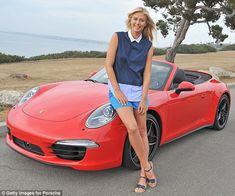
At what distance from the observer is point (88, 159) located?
4.16 meters

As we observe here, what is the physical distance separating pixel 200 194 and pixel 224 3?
14.3 meters

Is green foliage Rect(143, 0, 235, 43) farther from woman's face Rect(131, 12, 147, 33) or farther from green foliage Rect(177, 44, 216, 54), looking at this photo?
green foliage Rect(177, 44, 216, 54)

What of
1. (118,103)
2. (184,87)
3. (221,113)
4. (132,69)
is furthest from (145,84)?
(221,113)

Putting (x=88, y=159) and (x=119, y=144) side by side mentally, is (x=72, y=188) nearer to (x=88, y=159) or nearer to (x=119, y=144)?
(x=88, y=159)

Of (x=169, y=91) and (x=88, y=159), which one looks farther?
(x=169, y=91)

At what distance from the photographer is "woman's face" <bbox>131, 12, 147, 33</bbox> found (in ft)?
13.3

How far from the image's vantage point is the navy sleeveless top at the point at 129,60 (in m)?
4.05

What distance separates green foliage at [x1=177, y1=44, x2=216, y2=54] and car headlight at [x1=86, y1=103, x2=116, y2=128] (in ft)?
108

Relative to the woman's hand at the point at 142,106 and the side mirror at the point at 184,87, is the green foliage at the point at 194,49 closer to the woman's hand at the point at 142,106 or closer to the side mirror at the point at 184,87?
the side mirror at the point at 184,87

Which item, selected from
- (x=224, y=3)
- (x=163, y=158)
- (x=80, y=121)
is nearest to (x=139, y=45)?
(x=80, y=121)

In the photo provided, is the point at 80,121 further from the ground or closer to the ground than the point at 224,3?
closer to the ground

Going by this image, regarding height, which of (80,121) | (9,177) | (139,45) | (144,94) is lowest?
(9,177)

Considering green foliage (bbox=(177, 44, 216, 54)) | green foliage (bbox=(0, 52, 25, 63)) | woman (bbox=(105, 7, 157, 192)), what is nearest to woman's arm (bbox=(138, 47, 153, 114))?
woman (bbox=(105, 7, 157, 192))

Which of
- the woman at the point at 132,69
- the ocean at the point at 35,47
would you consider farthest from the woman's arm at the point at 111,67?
the ocean at the point at 35,47
